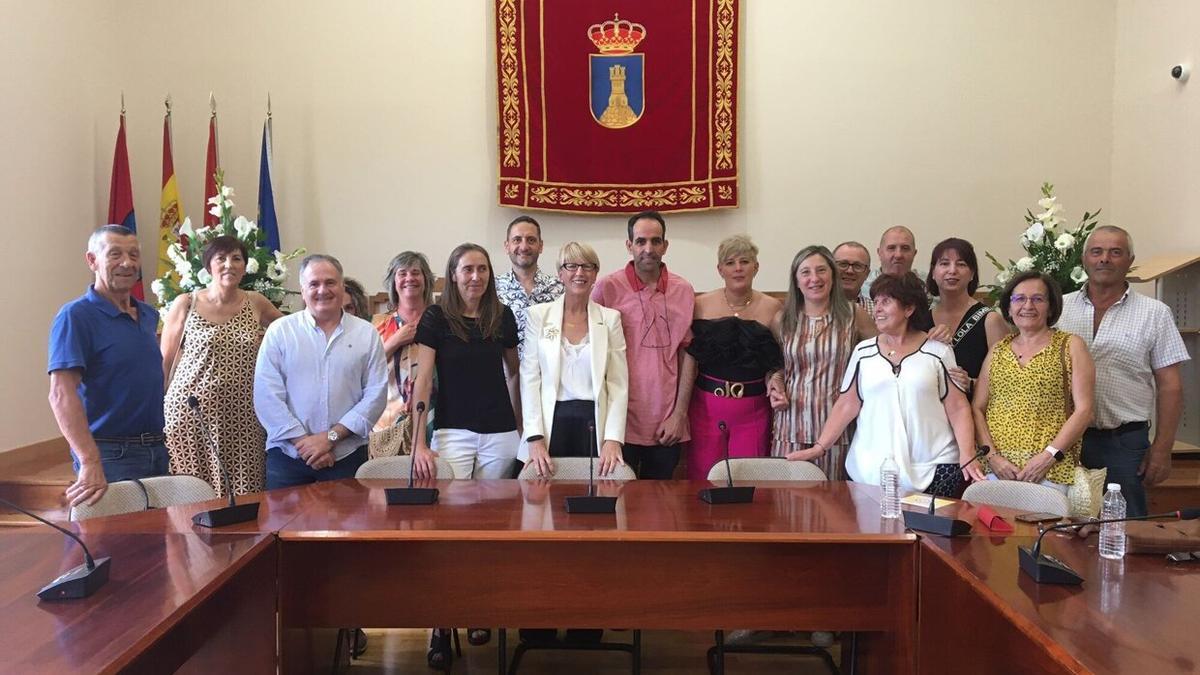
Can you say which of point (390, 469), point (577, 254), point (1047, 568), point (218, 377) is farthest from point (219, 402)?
point (1047, 568)

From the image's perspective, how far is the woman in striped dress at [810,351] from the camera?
3146 mm

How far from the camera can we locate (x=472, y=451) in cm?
302

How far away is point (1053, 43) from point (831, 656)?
190 inches

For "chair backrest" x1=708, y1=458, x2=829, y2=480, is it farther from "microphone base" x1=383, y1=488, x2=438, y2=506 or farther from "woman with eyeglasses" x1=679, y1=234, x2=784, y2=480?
"microphone base" x1=383, y1=488, x2=438, y2=506

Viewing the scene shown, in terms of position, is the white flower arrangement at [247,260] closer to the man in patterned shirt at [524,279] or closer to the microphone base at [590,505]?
the man in patterned shirt at [524,279]

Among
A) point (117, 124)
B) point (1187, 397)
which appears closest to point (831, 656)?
point (1187, 397)

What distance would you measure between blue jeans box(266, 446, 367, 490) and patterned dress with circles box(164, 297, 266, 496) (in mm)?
294

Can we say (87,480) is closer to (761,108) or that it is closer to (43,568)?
(43,568)

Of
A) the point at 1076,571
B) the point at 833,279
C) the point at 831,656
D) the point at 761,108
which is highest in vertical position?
the point at 761,108

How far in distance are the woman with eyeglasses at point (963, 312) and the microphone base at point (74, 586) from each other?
287cm

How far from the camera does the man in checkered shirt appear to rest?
3.24 meters

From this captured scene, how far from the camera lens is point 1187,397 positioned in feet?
15.1

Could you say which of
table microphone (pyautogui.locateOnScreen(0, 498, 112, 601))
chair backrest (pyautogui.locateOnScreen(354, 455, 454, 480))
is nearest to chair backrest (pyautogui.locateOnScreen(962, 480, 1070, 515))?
chair backrest (pyautogui.locateOnScreen(354, 455, 454, 480))

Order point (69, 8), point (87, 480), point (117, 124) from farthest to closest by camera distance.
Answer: point (117, 124) → point (69, 8) → point (87, 480)
